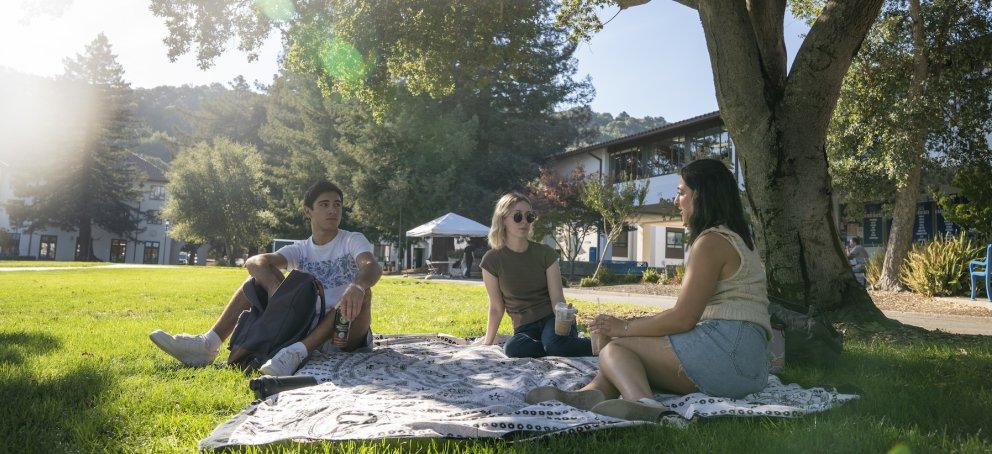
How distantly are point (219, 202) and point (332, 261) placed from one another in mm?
38727

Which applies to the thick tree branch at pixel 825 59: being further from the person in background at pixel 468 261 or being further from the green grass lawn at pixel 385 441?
the person in background at pixel 468 261

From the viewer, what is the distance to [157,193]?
58.2 metres

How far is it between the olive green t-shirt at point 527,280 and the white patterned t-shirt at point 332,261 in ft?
3.26

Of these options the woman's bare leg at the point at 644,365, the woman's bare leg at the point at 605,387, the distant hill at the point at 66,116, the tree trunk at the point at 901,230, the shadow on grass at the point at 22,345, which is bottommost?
the shadow on grass at the point at 22,345

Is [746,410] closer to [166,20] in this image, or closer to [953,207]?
[166,20]

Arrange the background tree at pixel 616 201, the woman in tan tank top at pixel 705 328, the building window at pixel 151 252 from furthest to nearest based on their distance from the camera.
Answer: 1. the building window at pixel 151 252
2. the background tree at pixel 616 201
3. the woman in tan tank top at pixel 705 328

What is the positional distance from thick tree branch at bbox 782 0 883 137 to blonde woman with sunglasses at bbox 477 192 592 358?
12.2ft

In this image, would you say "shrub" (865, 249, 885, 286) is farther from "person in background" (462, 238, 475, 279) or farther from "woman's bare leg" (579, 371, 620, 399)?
"woman's bare leg" (579, 371, 620, 399)

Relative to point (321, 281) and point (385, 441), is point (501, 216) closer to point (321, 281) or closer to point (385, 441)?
point (321, 281)

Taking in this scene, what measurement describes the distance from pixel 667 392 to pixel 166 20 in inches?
421

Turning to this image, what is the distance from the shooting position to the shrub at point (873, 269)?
16.6 m

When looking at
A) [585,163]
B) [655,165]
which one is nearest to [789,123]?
[655,165]

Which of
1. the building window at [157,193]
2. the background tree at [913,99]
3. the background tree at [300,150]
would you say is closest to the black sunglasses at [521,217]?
the background tree at [913,99]

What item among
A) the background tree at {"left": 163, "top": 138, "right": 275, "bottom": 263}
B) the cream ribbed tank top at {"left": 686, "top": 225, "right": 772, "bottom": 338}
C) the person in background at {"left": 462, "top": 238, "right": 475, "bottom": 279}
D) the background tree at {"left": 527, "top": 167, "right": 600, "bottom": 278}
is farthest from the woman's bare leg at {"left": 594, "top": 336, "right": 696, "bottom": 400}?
the background tree at {"left": 163, "top": 138, "right": 275, "bottom": 263}
